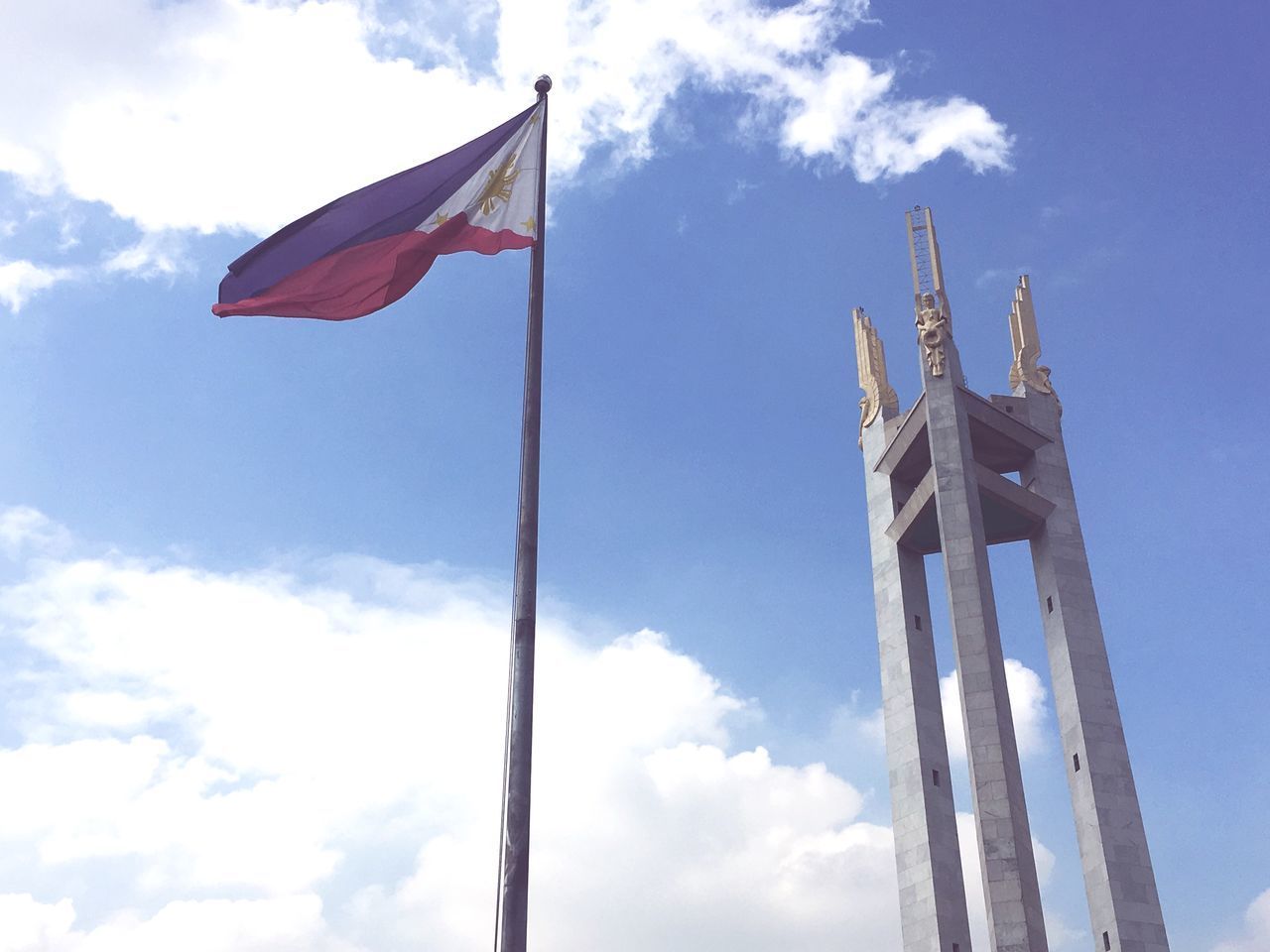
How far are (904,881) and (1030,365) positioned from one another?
23.5 metres

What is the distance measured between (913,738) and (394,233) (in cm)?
3492

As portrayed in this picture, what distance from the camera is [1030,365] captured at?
187 feet

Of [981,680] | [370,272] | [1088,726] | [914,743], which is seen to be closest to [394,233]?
[370,272]

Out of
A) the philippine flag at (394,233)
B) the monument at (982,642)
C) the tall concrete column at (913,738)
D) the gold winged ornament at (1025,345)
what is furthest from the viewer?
the gold winged ornament at (1025,345)

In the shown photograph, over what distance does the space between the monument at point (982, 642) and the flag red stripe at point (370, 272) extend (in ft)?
94.5

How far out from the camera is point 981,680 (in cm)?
4431

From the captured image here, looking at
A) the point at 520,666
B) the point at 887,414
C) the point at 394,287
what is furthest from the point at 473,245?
the point at 887,414

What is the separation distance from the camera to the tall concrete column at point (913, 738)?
45.6 meters

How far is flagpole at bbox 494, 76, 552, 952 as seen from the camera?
581 inches

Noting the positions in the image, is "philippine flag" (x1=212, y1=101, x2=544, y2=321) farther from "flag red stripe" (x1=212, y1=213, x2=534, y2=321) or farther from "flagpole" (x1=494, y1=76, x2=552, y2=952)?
"flagpole" (x1=494, y1=76, x2=552, y2=952)

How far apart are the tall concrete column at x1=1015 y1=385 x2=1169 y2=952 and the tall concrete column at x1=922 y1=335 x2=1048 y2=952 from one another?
4.11 meters

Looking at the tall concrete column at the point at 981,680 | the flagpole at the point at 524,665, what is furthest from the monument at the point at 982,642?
the flagpole at the point at 524,665

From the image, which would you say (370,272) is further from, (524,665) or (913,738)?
(913,738)

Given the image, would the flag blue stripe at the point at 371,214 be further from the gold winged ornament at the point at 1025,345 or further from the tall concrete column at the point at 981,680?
the gold winged ornament at the point at 1025,345
